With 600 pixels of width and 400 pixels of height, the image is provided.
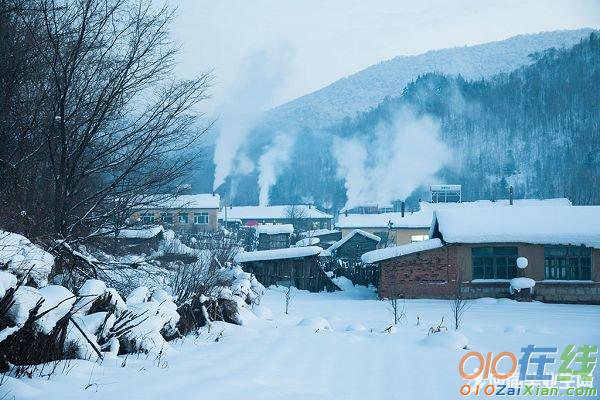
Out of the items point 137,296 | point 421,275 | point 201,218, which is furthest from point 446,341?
point 201,218

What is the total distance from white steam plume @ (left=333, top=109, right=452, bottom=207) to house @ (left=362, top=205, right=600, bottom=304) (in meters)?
63.7

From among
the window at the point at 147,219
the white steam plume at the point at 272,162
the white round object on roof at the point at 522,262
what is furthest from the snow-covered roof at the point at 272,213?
the window at the point at 147,219

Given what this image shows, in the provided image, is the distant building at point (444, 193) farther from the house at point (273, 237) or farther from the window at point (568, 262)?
the window at point (568, 262)

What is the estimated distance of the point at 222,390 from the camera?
480cm

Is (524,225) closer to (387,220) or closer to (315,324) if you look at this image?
(315,324)

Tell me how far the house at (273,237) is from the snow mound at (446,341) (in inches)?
1566

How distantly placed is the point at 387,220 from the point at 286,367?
41.7 m

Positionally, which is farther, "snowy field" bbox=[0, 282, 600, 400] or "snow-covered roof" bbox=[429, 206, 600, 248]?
"snow-covered roof" bbox=[429, 206, 600, 248]

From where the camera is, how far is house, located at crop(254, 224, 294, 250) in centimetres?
4788

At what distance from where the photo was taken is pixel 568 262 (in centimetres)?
2044

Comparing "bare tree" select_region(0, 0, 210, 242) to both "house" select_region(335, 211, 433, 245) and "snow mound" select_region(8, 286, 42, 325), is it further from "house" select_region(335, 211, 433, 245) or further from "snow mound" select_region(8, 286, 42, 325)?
"house" select_region(335, 211, 433, 245)

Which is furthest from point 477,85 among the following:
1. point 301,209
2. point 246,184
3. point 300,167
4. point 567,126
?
point 301,209

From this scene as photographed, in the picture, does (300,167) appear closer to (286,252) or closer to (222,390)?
(286,252)

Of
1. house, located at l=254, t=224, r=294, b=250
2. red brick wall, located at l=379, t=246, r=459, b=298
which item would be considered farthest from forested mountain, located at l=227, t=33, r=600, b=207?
red brick wall, located at l=379, t=246, r=459, b=298
